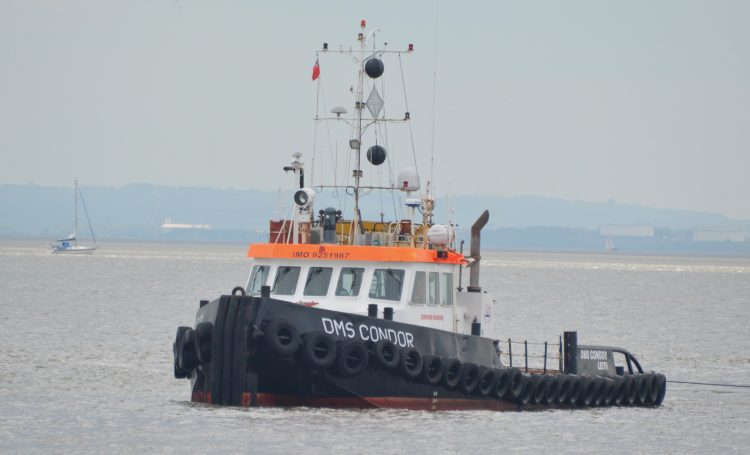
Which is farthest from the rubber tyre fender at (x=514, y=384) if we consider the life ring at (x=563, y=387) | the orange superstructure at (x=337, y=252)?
the orange superstructure at (x=337, y=252)

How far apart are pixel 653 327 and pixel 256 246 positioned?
132 feet

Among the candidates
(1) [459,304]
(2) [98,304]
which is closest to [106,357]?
(1) [459,304]

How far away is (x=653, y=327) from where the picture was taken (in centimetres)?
6575

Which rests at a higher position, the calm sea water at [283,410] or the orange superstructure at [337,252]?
the orange superstructure at [337,252]

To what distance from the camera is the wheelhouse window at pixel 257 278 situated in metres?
28.2

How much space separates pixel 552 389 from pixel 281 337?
21.8 feet

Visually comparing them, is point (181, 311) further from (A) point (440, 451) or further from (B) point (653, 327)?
(A) point (440, 451)

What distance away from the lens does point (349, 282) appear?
91.4 ft

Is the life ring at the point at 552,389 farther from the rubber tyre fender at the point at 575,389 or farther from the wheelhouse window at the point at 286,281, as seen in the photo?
the wheelhouse window at the point at 286,281

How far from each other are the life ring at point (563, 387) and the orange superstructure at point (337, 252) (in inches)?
164

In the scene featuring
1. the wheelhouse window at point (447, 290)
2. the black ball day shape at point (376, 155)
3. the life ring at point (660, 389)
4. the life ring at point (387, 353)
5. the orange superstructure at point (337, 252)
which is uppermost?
the black ball day shape at point (376, 155)

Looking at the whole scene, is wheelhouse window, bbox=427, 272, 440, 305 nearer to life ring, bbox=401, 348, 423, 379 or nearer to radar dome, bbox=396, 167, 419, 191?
radar dome, bbox=396, 167, 419, 191

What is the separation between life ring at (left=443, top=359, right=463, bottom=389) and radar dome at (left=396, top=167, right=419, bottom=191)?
3.24 meters

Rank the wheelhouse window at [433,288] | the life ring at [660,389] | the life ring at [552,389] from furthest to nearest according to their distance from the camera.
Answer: the life ring at [660,389]
the life ring at [552,389]
the wheelhouse window at [433,288]
